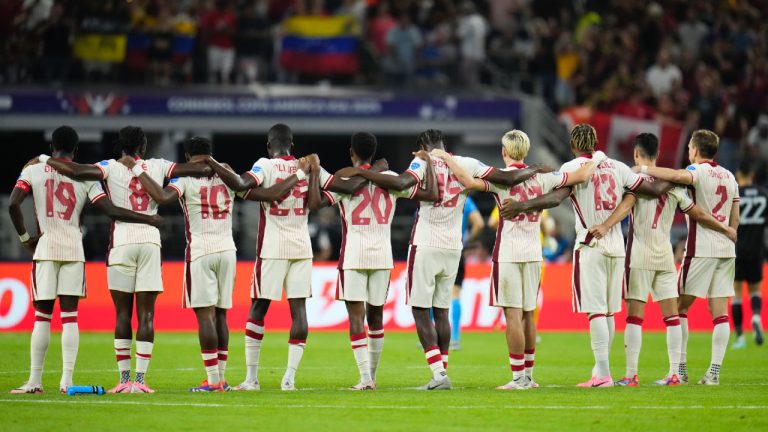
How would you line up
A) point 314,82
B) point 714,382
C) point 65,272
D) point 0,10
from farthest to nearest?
point 314,82 < point 0,10 < point 714,382 < point 65,272

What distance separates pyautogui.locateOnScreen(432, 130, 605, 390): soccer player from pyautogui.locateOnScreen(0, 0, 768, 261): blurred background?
13.6 metres

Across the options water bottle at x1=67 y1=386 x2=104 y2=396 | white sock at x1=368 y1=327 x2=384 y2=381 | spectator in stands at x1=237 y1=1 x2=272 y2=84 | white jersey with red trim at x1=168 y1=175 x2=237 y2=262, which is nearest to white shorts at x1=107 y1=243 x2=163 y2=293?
white jersey with red trim at x1=168 y1=175 x2=237 y2=262

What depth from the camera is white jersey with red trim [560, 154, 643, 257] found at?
13.6m

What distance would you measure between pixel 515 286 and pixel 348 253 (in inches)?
68.9

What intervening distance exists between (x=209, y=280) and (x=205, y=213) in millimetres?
683

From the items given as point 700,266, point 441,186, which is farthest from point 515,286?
point 700,266

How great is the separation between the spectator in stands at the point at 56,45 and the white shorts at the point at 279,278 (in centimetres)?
1637

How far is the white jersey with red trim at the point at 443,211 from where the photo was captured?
13.4 m

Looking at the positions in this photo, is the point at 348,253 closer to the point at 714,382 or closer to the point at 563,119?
the point at 714,382

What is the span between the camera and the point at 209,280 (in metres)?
13.1

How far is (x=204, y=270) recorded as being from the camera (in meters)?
13.0

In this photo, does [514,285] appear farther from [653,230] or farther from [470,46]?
[470,46]

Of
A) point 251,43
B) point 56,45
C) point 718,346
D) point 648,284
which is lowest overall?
point 718,346

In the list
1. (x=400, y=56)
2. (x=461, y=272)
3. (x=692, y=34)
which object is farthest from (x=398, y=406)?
(x=692, y=34)
